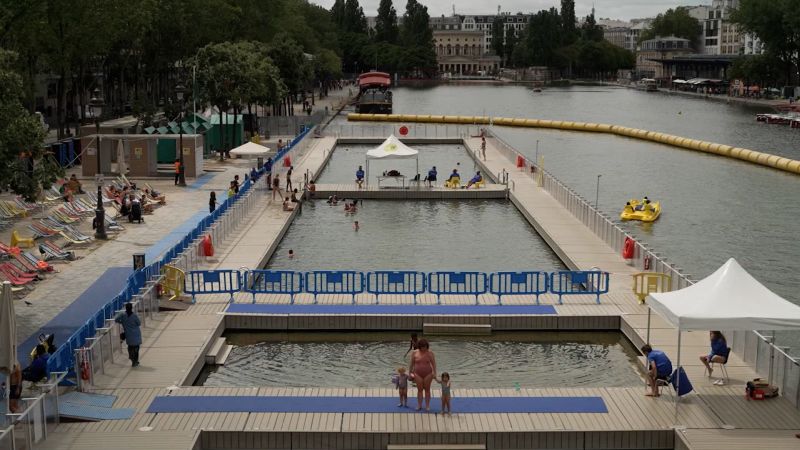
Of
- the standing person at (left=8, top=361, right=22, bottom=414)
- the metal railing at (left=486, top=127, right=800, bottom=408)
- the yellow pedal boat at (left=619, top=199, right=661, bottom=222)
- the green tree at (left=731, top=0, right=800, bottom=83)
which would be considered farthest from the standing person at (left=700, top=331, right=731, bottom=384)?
the green tree at (left=731, top=0, right=800, bottom=83)

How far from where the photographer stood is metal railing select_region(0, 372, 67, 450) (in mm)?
16875

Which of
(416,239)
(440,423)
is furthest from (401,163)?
(440,423)

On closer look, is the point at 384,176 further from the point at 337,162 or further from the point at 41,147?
the point at 41,147

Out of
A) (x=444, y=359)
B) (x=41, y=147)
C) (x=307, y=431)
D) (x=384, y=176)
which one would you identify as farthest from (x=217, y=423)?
(x=384, y=176)

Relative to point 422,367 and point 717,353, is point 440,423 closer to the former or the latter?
point 422,367

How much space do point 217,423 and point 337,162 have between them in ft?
175

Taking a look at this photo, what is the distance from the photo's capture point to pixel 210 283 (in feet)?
99.2

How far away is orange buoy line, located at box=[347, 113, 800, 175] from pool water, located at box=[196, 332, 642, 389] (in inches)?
1835

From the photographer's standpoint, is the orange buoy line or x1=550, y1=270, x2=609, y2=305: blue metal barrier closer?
x1=550, y1=270, x2=609, y2=305: blue metal barrier

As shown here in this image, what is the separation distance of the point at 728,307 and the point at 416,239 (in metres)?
22.5

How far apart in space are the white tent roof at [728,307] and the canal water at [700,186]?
7943 millimetres

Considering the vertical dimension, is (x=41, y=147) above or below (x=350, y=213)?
above

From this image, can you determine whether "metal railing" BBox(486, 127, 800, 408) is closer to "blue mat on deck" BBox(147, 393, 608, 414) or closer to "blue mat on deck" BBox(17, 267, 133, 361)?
"blue mat on deck" BBox(147, 393, 608, 414)

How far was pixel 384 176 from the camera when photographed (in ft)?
181
